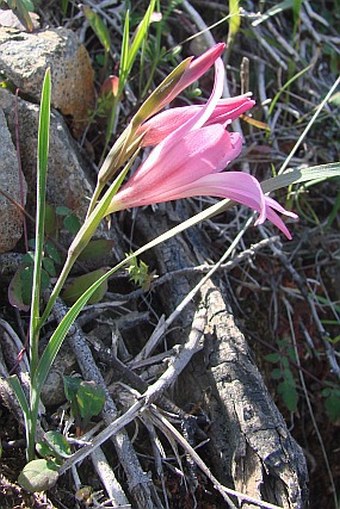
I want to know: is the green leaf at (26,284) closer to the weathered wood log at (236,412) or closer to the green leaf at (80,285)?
the green leaf at (80,285)

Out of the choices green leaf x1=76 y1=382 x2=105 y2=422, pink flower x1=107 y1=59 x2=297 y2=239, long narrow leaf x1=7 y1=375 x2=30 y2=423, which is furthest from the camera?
green leaf x1=76 y1=382 x2=105 y2=422

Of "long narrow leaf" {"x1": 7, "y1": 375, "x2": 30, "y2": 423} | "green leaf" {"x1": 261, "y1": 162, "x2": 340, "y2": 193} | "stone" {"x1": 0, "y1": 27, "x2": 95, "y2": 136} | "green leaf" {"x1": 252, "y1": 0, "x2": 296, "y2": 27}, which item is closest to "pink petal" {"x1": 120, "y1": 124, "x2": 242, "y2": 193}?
"green leaf" {"x1": 261, "y1": 162, "x2": 340, "y2": 193}

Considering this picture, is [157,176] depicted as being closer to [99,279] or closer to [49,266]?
[99,279]

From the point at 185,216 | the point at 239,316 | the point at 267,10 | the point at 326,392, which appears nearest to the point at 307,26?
the point at 267,10

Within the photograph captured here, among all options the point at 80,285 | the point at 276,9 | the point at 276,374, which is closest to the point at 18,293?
the point at 80,285

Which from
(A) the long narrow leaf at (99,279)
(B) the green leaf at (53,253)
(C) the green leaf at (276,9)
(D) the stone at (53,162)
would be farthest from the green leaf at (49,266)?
(C) the green leaf at (276,9)

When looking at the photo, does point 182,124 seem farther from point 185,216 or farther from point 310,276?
point 310,276

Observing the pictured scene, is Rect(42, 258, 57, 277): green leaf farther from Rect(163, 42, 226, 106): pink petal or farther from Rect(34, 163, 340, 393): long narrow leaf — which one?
Rect(163, 42, 226, 106): pink petal
